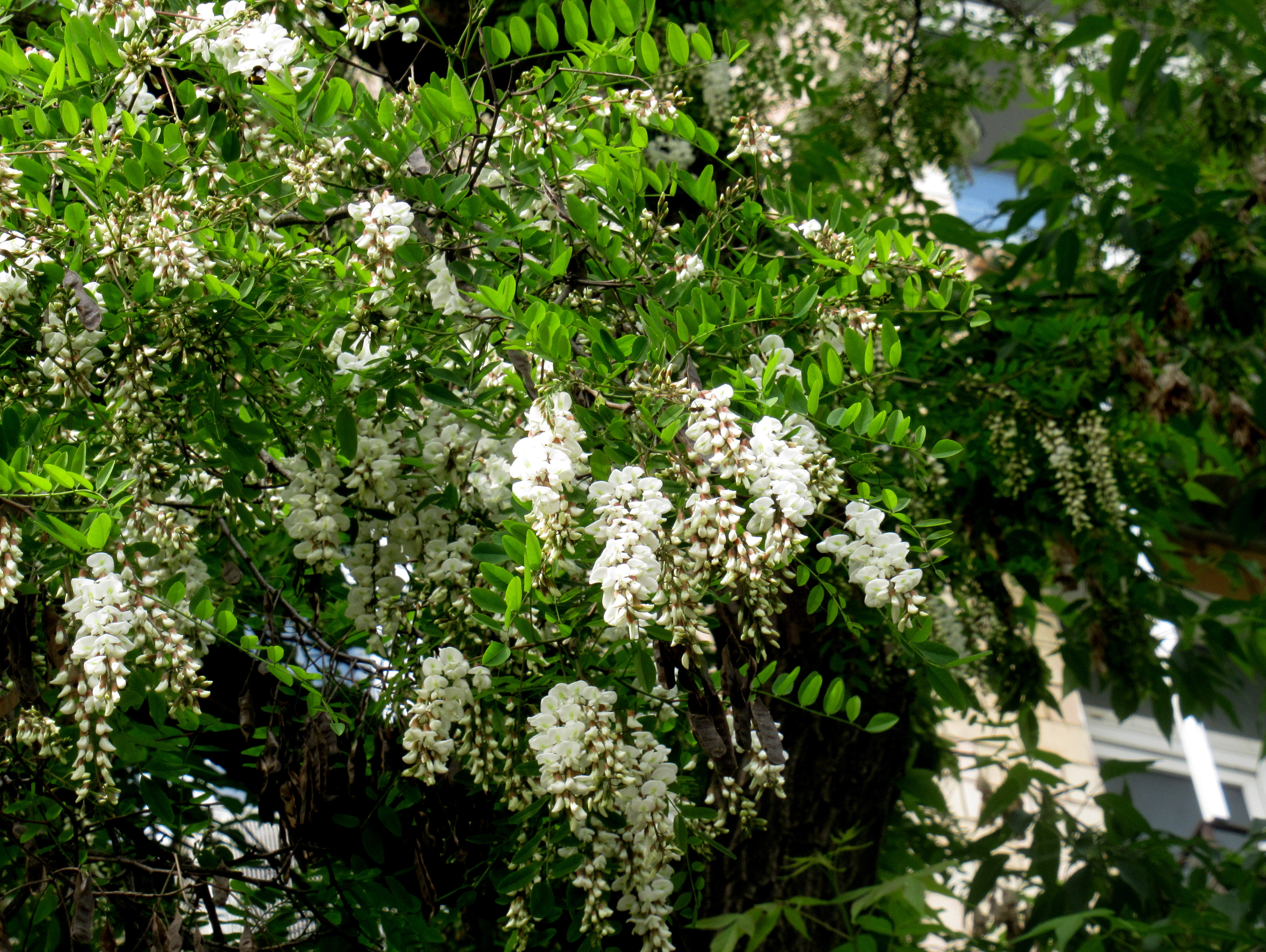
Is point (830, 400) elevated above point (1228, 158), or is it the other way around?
point (1228, 158)

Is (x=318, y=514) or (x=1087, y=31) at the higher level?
(x=1087, y=31)

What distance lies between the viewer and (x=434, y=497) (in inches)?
65.1

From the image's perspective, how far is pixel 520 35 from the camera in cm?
169

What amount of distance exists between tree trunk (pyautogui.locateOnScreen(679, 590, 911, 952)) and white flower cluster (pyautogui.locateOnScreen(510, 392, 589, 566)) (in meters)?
→ 1.46

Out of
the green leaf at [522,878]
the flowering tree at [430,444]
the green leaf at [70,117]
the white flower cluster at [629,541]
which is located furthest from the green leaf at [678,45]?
the green leaf at [522,878]

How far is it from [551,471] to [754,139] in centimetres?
87

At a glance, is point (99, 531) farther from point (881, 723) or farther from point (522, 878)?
point (881, 723)

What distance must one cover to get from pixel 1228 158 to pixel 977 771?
4241mm

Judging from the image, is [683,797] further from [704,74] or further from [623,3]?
[704,74]

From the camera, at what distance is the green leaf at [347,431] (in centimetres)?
156

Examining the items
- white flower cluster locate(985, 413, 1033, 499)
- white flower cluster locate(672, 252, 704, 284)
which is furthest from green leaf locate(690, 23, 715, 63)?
white flower cluster locate(985, 413, 1033, 499)

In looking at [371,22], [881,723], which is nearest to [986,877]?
[881,723]

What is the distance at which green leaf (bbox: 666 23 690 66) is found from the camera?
163 centimetres

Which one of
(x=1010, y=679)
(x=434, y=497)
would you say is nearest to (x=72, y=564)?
(x=434, y=497)
